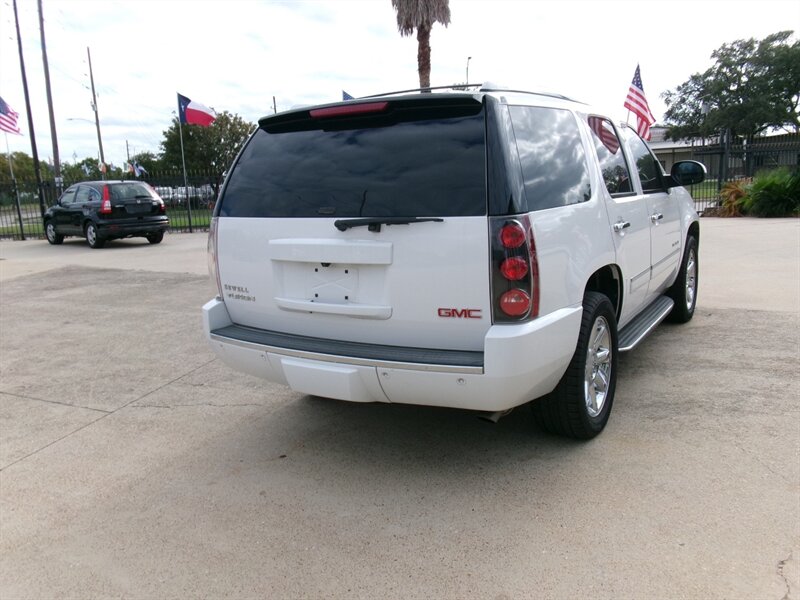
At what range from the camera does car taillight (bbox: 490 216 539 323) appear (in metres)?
2.89

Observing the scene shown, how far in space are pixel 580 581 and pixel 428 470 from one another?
1.15 meters

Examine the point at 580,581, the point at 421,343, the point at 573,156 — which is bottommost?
the point at 580,581

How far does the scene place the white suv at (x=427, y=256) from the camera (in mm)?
2941

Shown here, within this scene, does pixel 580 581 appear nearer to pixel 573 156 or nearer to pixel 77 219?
pixel 573 156

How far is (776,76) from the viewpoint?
58.6 m

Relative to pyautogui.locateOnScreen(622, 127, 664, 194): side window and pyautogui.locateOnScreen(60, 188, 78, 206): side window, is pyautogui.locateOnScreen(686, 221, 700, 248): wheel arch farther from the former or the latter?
pyautogui.locateOnScreen(60, 188, 78, 206): side window

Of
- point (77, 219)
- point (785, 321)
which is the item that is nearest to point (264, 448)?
point (785, 321)

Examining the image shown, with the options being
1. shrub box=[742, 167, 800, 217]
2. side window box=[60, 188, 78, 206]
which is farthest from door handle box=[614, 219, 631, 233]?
side window box=[60, 188, 78, 206]

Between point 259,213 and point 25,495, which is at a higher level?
point 259,213

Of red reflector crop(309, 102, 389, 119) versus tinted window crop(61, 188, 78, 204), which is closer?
red reflector crop(309, 102, 389, 119)

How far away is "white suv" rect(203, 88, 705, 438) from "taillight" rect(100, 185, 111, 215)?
1347 centimetres

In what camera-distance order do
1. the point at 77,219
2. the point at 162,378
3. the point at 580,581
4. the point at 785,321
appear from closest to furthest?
the point at 580,581 < the point at 162,378 < the point at 785,321 < the point at 77,219

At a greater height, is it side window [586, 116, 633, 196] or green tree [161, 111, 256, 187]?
green tree [161, 111, 256, 187]

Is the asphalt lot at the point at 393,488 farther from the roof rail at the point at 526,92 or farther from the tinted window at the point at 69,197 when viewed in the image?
the tinted window at the point at 69,197
